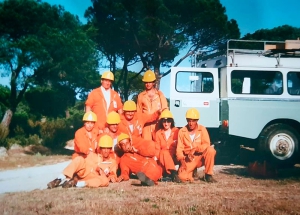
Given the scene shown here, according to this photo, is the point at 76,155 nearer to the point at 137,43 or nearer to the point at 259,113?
the point at 137,43

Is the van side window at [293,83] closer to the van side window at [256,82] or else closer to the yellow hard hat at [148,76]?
the van side window at [256,82]

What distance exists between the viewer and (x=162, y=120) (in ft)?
13.5

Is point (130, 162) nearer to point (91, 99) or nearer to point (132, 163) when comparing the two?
point (132, 163)

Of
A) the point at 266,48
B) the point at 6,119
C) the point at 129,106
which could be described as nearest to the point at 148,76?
the point at 129,106

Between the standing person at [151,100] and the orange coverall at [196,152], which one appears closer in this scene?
the orange coverall at [196,152]

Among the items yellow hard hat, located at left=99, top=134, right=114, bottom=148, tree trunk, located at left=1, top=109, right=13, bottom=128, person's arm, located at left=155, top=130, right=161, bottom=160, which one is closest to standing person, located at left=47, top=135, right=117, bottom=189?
yellow hard hat, located at left=99, top=134, right=114, bottom=148

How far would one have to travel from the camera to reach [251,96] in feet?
15.4

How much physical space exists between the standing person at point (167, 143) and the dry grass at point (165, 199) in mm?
279

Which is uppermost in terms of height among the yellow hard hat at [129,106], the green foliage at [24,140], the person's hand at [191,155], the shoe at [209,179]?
the yellow hard hat at [129,106]

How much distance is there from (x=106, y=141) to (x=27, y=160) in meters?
1.73

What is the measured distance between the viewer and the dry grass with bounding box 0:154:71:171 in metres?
4.18

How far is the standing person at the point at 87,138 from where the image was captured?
3721mm

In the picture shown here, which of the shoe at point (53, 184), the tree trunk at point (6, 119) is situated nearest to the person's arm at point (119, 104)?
the shoe at point (53, 184)

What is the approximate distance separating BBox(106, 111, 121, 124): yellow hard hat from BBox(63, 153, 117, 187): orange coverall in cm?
43
